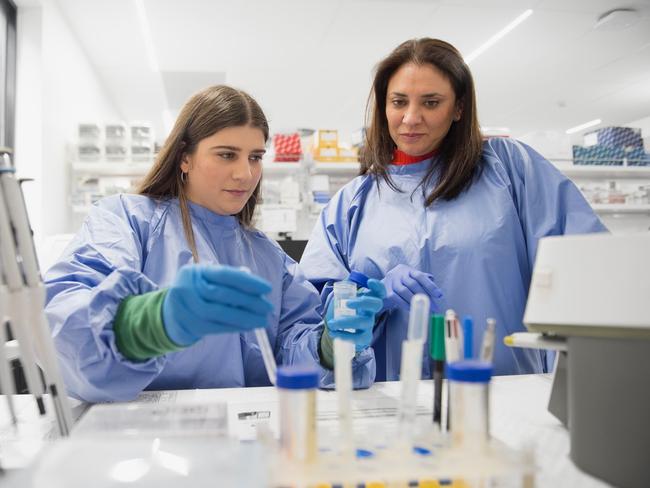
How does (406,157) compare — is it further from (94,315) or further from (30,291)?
(30,291)

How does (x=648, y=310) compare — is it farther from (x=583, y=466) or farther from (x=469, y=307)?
(x=469, y=307)

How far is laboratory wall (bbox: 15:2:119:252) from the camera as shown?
2914 mm

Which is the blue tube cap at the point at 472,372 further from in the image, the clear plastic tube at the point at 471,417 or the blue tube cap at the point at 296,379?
the blue tube cap at the point at 296,379

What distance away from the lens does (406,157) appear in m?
1.58

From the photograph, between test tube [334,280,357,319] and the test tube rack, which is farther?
test tube [334,280,357,319]

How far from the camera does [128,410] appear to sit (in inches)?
24.6

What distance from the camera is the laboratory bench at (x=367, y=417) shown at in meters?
0.68

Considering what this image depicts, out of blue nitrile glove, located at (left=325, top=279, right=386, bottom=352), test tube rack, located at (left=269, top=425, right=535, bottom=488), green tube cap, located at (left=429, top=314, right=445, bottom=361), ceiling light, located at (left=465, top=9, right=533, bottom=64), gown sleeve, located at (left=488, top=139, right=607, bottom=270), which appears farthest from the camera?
ceiling light, located at (left=465, top=9, right=533, bottom=64)

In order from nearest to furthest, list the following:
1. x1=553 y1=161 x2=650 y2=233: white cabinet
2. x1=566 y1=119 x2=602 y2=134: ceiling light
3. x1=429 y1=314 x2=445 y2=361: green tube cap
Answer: x1=429 y1=314 x2=445 y2=361: green tube cap, x1=553 y1=161 x2=650 y2=233: white cabinet, x1=566 y1=119 x2=602 y2=134: ceiling light

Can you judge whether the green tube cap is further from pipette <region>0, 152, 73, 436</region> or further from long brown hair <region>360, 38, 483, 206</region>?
long brown hair <region>360, 38, 483, 206</region>

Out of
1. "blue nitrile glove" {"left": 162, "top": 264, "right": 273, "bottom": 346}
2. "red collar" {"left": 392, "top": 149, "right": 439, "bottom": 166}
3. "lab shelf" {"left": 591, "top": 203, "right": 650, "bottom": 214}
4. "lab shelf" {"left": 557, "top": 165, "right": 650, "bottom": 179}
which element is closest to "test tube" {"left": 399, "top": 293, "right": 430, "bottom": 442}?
"blue nitrile glove" {"left": 162, "top": 264, "right": 273, "bottom": 346}

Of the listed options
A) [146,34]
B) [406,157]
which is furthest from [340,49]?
[406,157]

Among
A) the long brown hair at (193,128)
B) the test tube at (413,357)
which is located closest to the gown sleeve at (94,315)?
the long brown hair at (193,128)

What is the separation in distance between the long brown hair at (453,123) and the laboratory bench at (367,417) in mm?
558
